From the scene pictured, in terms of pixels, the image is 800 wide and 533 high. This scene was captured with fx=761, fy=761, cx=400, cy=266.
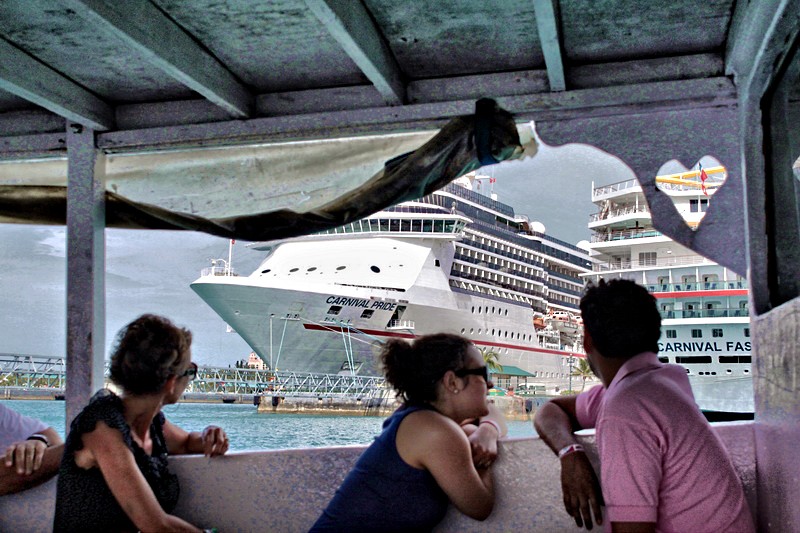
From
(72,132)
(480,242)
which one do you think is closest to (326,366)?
(480,242)

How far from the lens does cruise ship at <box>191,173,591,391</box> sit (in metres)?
28.1

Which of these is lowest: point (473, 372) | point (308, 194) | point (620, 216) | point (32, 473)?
point (32, 473)

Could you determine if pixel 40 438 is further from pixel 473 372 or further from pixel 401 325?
pixel 401 325

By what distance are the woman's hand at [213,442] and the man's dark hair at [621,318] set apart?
4.36 feet

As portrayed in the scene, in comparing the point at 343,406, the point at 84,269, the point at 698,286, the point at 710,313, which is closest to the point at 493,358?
the point at 343,406

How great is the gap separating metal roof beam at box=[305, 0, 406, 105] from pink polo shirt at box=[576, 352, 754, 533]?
1.22 meters

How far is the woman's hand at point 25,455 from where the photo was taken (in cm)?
235

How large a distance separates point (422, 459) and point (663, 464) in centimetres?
52

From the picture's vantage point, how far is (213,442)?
2434 millimetres

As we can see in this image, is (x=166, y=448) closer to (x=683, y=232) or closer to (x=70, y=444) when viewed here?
(x=70, y=444)

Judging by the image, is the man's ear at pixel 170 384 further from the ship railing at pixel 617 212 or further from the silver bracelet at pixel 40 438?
the ship railing at pixel 617 212

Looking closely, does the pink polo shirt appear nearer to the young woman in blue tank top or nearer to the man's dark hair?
the man's dark hair

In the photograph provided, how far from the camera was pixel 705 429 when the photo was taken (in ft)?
5.02

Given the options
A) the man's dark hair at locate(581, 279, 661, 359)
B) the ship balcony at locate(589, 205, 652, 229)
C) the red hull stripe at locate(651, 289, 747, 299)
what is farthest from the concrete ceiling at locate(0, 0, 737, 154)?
the ship balcony at locate(589, 205, 652, 229)
